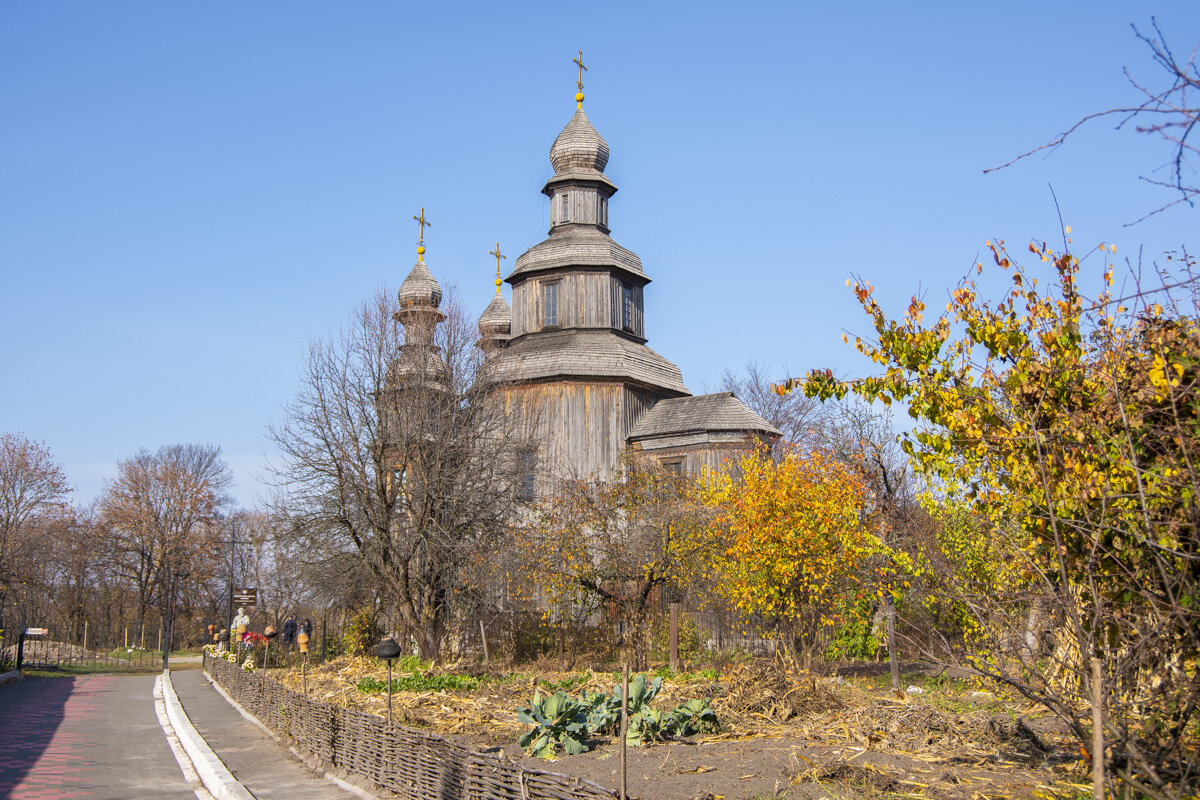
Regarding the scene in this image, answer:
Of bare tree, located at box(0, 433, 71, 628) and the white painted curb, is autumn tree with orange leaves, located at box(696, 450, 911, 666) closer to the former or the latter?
the white painted curb

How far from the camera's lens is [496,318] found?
4400 cm

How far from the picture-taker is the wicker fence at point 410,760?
23.7 feet

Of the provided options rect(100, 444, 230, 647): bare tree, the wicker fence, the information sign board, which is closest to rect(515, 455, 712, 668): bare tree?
the wicker fence

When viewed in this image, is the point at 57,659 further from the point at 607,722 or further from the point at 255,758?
the point at 607,722

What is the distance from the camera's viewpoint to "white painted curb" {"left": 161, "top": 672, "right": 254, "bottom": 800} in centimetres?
977

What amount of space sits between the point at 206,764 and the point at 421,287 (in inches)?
1194

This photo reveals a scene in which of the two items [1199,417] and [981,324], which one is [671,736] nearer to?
[981,324]

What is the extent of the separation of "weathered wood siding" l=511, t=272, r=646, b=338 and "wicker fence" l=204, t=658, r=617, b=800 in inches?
818

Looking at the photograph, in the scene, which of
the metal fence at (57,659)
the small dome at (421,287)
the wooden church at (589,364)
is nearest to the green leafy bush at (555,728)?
the wooden church at (589,364)

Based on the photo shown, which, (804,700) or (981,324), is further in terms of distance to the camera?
(804,700)

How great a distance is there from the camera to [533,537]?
21547 millimetres

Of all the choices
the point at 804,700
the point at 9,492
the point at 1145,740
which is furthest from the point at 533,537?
the point at 9,492

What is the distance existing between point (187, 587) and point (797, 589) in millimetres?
47262

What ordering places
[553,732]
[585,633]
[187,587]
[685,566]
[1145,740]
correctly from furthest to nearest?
[187,587], [585,633], [685,566], [553,732], [1145,740]
